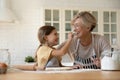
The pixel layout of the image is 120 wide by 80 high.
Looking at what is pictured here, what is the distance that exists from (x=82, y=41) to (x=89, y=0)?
2984mm

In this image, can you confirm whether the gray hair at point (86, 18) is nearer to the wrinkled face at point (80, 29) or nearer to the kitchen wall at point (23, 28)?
the wrinkled face at point (80, 29)

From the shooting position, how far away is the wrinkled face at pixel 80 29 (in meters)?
2.09

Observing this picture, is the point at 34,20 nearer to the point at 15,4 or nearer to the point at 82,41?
the point at 15,4

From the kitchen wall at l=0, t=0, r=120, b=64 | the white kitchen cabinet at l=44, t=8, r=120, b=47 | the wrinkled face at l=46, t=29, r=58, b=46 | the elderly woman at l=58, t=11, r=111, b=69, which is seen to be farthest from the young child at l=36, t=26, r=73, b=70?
the kitchen wall at l=0, t=0, r=120, b=64

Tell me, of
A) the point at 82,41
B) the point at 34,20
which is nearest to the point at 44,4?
the point at 34,20

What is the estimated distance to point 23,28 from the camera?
4.82 m

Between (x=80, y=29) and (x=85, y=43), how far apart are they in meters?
0.12

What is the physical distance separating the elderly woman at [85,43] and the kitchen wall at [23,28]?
2.58 m

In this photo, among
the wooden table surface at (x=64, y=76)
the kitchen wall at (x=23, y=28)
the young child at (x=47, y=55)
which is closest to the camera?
the wooden table surface at (x=64, y=76)

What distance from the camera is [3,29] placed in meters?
4.75

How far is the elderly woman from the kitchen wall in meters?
2.58

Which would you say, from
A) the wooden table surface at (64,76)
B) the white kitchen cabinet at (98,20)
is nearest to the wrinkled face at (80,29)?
the wooden table surface at (64,76)

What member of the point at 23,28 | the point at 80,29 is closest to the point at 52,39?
the point at 80,29

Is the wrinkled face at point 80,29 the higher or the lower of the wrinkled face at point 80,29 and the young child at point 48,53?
the higher
